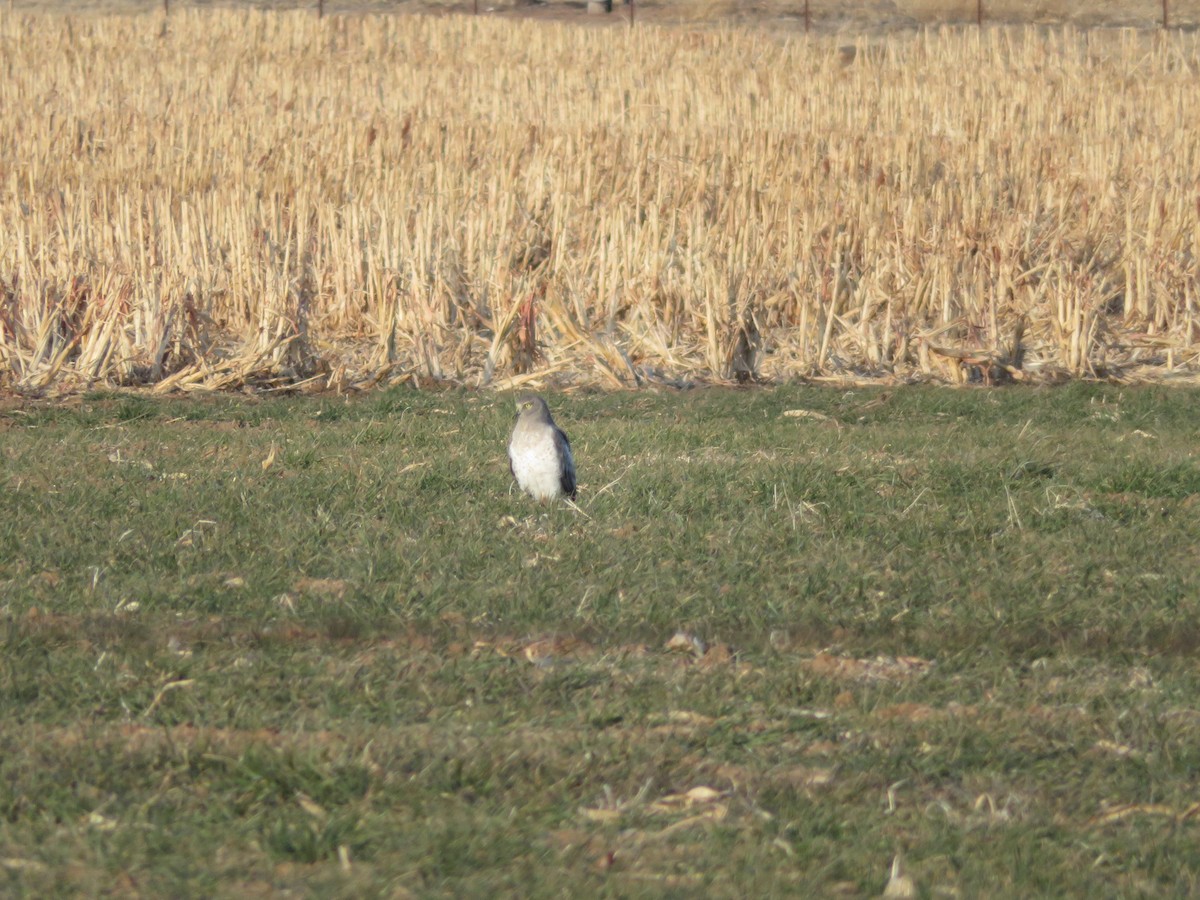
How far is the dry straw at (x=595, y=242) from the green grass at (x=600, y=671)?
271 centimetres

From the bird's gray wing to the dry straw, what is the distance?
152 inches

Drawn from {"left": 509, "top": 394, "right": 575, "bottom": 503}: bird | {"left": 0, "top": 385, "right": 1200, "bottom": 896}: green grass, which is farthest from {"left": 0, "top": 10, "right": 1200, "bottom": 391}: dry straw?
{"left": 509, "top": 394, "right": 575, "bottom": 503}: bird

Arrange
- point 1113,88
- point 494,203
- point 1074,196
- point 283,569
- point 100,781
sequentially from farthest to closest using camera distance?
point 1113,88 → point 1074,196 → point 494,203 → point 283,569 → point 100,781

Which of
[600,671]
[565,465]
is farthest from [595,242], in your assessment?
[600,671]

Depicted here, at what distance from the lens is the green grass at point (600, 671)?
12.1 feet

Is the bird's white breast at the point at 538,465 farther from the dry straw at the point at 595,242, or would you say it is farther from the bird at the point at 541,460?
the dry straw at the point at 595,242

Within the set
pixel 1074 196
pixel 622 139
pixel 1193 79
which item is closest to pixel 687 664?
pixel 1074 196

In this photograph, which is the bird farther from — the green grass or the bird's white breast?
the green grass

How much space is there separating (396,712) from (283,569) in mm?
1570

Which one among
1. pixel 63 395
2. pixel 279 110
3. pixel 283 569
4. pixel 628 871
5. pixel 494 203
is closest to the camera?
pixel 628 871

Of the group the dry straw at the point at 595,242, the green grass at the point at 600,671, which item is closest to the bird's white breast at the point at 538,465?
the green grass at the point at 600,671

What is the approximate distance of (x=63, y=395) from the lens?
10281mm

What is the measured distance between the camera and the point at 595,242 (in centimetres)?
1277

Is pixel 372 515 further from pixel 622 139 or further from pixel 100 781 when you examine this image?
Result: pixel 622 139
